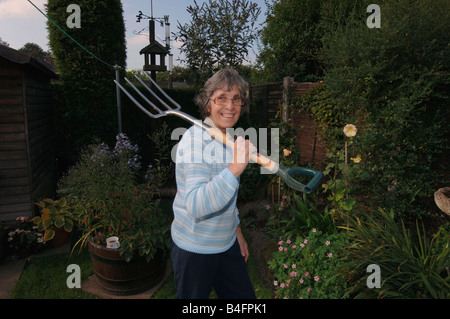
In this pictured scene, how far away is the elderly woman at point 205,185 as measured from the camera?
5.10 feet

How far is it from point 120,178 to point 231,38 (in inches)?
200

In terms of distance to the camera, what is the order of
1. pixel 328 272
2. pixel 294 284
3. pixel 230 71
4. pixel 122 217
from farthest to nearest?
1. pixel 122 217
2. pixel 294 284
3. pixel 328 272
4. pixel 230 71

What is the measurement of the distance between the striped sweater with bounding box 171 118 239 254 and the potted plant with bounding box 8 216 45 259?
10.9 feet

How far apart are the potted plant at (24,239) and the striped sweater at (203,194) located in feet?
10.9

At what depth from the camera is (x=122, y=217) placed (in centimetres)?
336

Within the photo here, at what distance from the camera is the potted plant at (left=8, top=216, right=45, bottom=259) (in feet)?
13.7

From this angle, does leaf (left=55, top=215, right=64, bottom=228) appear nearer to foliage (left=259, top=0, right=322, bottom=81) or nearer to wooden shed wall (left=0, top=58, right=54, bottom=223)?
wooden shed wall (left=0, top=58, right=54, bottom=223)

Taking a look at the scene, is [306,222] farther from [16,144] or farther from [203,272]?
[16,144]

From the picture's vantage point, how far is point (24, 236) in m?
4.22

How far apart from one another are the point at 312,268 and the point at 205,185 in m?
1.83

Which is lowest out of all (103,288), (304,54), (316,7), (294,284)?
(103,288)

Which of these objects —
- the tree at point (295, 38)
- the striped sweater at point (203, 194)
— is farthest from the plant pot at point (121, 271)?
the tree at point (295, 38)
